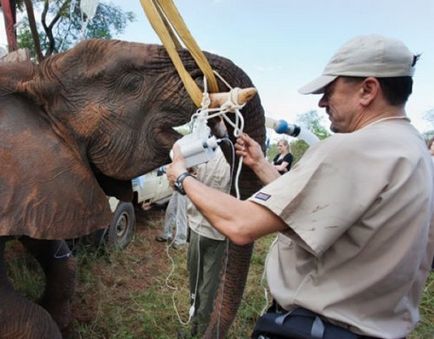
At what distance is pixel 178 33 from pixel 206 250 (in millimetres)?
2251

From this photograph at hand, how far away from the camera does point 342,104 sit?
5.18 feet

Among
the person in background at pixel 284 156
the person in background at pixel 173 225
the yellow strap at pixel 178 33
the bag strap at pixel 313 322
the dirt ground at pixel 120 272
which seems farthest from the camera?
the person in background at pixel 284 156


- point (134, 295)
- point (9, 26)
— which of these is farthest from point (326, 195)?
point (9, 26)

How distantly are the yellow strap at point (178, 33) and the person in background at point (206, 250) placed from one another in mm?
1684

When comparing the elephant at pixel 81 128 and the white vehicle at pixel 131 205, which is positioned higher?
the elephant at pixel 81 128

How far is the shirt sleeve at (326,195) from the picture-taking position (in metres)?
1.33

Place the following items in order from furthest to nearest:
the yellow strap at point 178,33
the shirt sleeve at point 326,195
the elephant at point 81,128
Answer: the elephant at point 81,128 → the yellow strap at point 178,33 → the shirt sleeve at point 326,195

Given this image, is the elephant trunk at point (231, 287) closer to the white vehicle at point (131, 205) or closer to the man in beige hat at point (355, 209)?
the man in beige hat at point (355, 209)

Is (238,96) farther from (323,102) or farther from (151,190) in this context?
(151,190)

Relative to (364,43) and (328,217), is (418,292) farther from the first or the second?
(364,43)

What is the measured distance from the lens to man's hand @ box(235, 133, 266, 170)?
197 cm

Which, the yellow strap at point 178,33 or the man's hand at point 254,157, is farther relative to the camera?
the man's hand at point 254,157

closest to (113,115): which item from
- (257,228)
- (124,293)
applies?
(257,228)

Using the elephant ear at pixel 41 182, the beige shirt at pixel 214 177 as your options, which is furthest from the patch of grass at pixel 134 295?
the elephant ear at pixel 41 182
